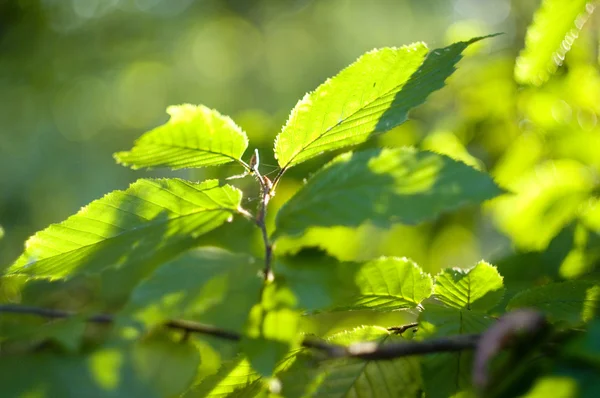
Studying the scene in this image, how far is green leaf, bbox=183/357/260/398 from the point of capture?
0.61m

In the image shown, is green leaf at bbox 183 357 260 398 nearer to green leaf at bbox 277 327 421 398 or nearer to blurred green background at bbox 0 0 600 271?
green leaf at bbox 277 327 421 398

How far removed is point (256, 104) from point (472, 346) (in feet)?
23.9

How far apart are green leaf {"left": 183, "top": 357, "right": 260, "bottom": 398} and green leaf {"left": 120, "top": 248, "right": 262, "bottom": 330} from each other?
0.42 feet

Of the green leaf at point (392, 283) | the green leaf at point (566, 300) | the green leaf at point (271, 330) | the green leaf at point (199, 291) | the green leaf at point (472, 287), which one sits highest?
the green leaf at point (199, 291)

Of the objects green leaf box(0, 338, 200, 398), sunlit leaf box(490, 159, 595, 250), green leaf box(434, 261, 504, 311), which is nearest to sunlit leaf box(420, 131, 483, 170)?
sunlit leaf box(490, 159, 595, 250)

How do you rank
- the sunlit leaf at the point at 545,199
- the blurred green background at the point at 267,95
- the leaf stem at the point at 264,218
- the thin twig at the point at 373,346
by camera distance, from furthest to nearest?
the blurred green background at the point at 267,95 < the sunlit leaf at the point at 545,199 < the leaf stem at the point at 264,218 < the thin twig at the point at 373,346

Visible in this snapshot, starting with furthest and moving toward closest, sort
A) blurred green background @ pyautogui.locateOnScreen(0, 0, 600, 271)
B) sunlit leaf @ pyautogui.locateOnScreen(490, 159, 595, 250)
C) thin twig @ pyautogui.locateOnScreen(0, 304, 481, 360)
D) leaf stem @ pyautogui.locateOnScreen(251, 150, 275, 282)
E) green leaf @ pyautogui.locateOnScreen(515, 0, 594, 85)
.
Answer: blurred green background @ pyautogui.locateOnScreen(0, 0, 600, 271) → sunlit leaf @ pyautogui.locateOnScreen(490, 159, 595, 250) → green leaf @ pyautogui.locateOnScreen(515, 0, 594, 85) → leaf stem @ pyautogui.locateOnScreen(251, 150, 275, 282) → thin twig @ pyautogui.locateOnScreen(0, 304, 481, 360)

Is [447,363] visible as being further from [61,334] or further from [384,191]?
[61,334]

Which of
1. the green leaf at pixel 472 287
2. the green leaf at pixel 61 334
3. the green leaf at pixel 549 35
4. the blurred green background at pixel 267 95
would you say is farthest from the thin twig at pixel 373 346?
the green leaf at pixel 549 35

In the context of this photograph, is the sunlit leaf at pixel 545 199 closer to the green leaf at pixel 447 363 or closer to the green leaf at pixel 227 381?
the green leaf at pixel 447 363

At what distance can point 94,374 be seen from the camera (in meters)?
0.51

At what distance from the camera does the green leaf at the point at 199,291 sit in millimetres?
490

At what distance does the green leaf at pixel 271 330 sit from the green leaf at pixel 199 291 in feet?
0.07

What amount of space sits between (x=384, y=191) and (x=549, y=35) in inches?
29.5
